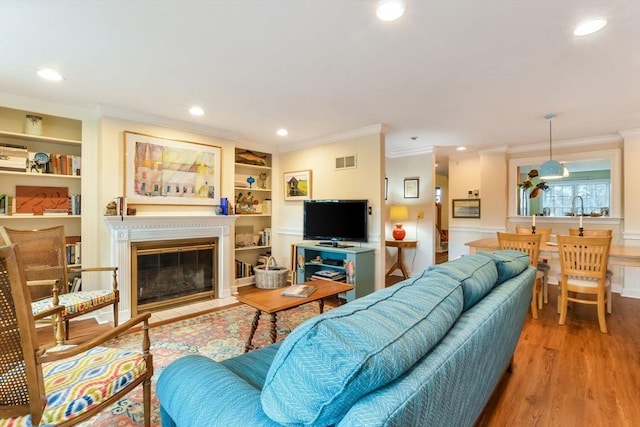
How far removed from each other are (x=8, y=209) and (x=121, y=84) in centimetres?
177

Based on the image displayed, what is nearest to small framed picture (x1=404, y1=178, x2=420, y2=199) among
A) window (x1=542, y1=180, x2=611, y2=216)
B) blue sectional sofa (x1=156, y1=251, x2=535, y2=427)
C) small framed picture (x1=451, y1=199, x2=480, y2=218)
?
small framed picture (x1=451, y1=199, x2=480, y2=218)

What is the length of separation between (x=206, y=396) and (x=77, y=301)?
2104 mm

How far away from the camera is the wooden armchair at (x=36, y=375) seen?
1.08 m

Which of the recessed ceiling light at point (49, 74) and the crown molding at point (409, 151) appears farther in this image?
the crown molding at point (409, 151)

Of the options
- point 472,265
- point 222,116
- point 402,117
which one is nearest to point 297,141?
point 222,116

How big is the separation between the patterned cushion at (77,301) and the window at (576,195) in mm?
6739

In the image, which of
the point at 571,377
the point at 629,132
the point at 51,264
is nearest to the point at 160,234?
the point at 51,264

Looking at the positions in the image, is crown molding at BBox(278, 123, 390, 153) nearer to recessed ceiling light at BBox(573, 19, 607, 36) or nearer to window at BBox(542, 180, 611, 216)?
recessed ceiling light at BBox(573, 19, 607, 36)

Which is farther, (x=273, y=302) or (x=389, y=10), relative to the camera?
(x=273, y=302)

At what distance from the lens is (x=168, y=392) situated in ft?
3.59

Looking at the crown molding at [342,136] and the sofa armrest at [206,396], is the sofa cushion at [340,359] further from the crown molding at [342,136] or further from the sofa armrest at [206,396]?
the crown molding at [342,136]

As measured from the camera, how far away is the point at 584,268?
124 inches

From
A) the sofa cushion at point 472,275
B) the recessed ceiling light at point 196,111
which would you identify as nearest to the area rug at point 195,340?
the sofa cushion at point 472,275

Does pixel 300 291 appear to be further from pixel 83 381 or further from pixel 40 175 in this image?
pixel 40 175
